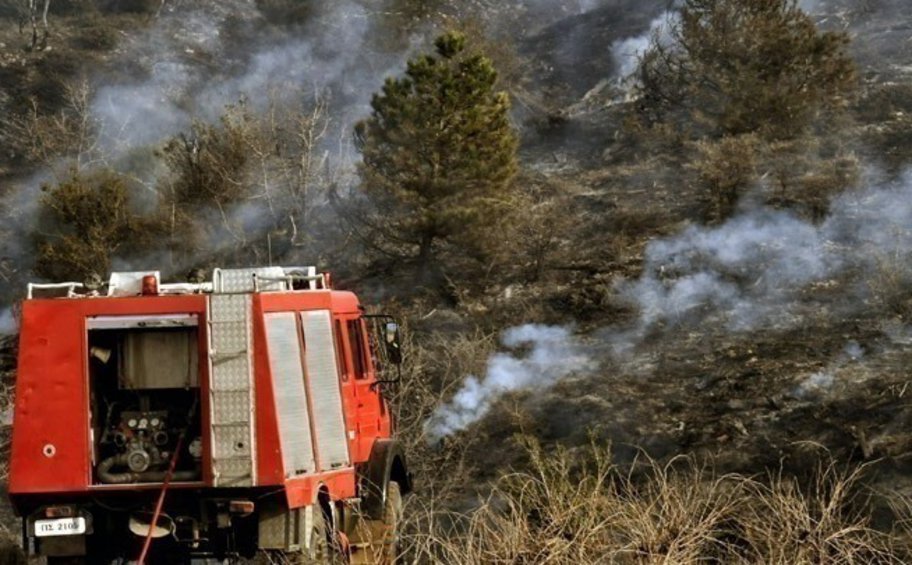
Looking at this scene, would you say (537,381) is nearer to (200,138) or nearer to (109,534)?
(109,534)

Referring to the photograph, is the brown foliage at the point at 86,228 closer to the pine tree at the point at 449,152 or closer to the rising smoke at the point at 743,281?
the pine tree at the point at 449,152

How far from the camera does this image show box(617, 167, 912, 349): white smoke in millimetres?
18359

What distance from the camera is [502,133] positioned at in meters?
22.2

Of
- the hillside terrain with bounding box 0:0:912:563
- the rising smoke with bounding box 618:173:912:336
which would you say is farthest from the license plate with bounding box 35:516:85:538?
Result: the rising smoke with bounding box 618:173:912:336

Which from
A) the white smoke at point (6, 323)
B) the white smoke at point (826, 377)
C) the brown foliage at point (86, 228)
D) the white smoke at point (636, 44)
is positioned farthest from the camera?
the white smoke at point (636, 44)

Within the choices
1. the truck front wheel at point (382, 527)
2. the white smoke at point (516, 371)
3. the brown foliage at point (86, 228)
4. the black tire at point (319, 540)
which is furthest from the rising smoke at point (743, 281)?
the brown foliage at point (86, 228)

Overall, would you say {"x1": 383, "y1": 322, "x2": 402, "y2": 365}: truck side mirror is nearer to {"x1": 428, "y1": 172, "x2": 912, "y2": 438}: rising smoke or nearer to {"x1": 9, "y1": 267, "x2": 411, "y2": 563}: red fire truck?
{"x1": 9, "y1": 267, "x2": 411, "y2": 563}: red fire truck

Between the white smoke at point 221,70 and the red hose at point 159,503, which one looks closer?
the red hose at point 159,503

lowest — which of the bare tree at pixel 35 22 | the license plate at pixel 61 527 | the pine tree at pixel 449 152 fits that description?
the license plate at pixel 61 527

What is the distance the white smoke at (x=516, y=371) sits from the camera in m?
16.4

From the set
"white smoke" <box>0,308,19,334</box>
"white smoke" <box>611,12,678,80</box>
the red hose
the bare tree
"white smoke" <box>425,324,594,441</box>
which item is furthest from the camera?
the bare tree

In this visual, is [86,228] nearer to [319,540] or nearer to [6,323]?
[6,323]

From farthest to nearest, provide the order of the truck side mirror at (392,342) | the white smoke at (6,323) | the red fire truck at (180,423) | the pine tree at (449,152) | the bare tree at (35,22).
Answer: the bare tree at (35,22) < the white smoke at (6,323) < the pine tree at (449,152) < the truck side mirror at (392,342) < the red fire truck at (180,423)

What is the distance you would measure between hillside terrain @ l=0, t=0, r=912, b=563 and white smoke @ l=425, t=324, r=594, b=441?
0.07 meters
